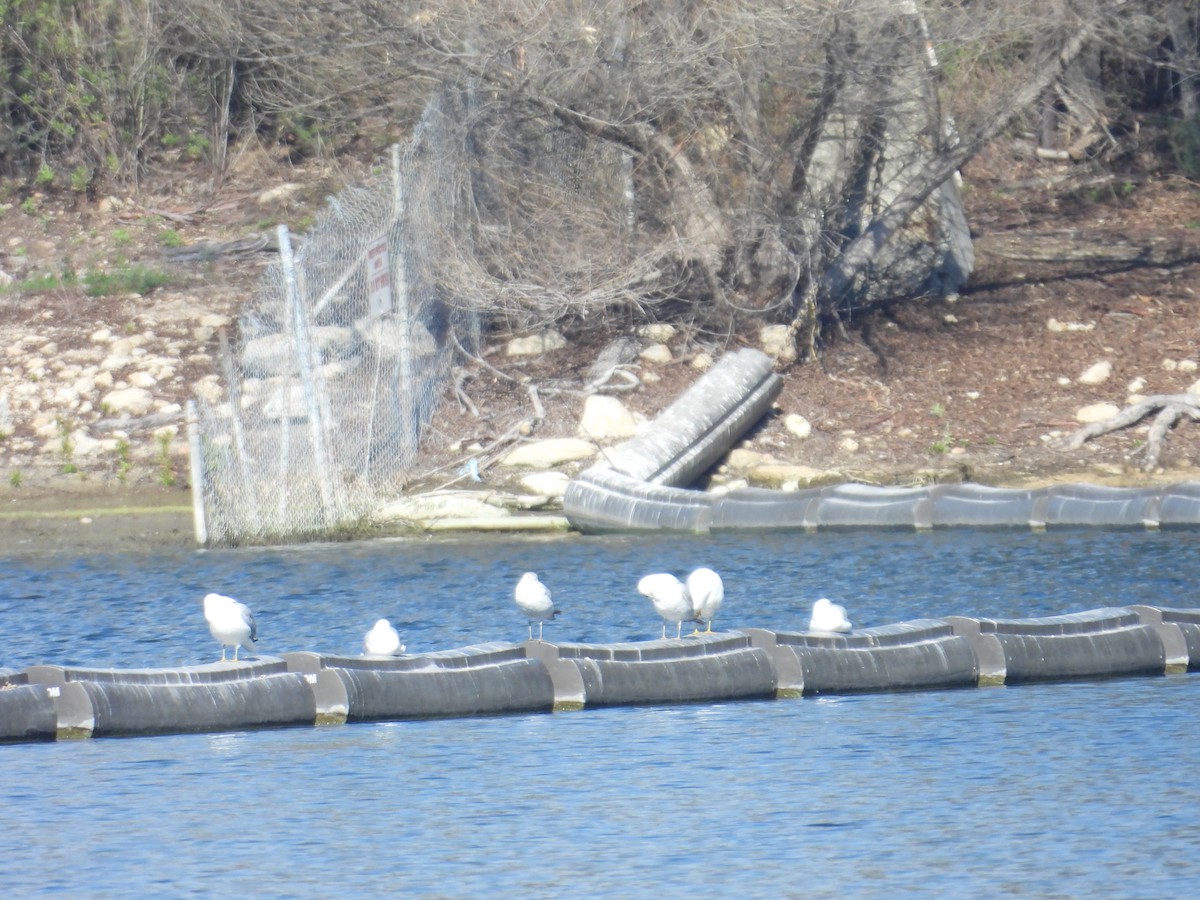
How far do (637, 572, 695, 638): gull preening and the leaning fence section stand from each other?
5155 mm

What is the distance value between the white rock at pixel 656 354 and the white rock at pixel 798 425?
5.08 ft

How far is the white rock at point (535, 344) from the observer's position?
18.3 metres

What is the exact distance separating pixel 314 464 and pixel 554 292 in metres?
3.95

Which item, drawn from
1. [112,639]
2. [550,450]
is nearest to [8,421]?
[550,450]

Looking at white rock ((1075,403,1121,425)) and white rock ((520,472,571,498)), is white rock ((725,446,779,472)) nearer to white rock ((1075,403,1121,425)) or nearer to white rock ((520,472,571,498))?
white rock ((520,472,571,498))

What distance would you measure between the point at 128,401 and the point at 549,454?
13.6 ft

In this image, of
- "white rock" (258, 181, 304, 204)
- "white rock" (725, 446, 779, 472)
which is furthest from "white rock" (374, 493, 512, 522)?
"white rock" (258, 181, 304, 204)

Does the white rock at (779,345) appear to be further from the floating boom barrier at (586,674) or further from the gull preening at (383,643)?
the gull preening at (383,643)

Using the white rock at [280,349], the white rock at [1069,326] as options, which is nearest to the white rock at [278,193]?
the white rock at [280,349]

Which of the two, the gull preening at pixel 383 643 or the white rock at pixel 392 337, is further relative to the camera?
the white rock at pixel 392 337

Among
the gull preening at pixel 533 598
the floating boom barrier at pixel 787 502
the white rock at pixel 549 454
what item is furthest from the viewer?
the white rock at pixel 549 454

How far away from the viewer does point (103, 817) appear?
7.02 meters

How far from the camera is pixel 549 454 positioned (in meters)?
16.1

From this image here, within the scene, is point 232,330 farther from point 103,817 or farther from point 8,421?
point 103,817
